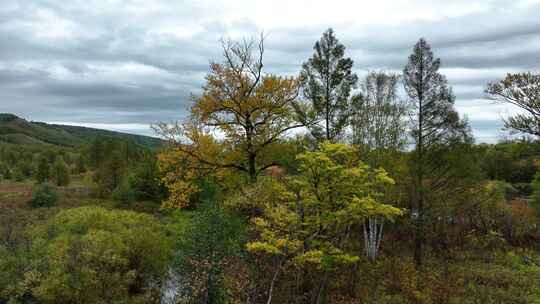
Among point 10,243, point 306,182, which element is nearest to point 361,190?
point 306,182

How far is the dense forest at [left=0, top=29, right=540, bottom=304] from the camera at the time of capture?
539 inches

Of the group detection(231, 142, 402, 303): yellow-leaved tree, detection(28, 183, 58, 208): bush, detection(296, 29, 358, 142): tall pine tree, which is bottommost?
detection(28, 183, 58, 208): bush

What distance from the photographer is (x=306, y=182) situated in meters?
13.4

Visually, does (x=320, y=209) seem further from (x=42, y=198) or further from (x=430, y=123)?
(x=42, y=198)

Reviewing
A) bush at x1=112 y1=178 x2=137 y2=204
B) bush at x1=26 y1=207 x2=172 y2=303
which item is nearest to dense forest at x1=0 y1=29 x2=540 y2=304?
bush at x1=26 y1=207 x2=172 y2=303

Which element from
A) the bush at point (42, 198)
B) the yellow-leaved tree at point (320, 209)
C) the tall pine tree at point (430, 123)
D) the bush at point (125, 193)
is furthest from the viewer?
the bush at point (125, 193)

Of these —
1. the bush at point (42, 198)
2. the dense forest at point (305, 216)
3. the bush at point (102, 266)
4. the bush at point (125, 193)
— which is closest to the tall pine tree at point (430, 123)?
the dense forest at point (305, 216)

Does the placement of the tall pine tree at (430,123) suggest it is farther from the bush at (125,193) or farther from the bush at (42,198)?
the bush at (42,198)

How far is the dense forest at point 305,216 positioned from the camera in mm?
13703

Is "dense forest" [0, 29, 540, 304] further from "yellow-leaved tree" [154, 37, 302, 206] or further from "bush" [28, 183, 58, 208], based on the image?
"bush" [28, 183, 58, 208]

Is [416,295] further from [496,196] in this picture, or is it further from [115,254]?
[496,196]

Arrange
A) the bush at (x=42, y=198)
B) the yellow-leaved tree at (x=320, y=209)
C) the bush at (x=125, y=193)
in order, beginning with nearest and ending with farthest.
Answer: the yellow-leaved tree at (x=320, y=209) < the bush at (x=42, y=198) < the bush at (x=125, y=193)

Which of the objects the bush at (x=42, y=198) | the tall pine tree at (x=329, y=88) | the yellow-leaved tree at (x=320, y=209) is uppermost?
the tall pine tree at (x=329, y=88)

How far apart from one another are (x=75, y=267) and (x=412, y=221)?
1785cm
